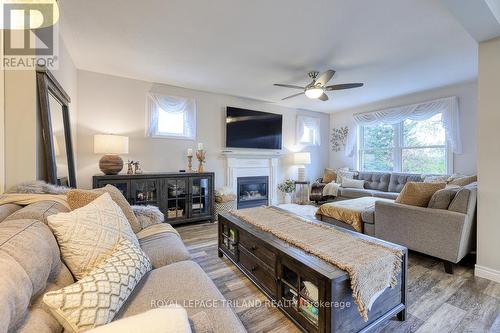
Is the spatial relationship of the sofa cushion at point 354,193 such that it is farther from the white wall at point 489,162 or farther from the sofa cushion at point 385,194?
the white wall at point 489,162

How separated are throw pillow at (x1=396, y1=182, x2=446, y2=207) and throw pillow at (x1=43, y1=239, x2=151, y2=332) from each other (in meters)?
2.62

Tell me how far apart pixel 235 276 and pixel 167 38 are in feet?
8.39

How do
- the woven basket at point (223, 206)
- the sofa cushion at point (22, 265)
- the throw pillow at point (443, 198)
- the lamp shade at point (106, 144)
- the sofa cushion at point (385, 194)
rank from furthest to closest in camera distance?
the sofa cushion at point (385, 194)
the woven basket at point (223, 206)
the lamp shade at point (106, 144)
the throw pillow at point (443, 198)
the sofa cushion at point (22, 265)

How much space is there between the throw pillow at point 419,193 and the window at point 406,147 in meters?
2.55

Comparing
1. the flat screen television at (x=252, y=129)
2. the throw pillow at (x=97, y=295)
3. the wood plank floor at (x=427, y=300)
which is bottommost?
the wood plank floor at (x=427, y=300)

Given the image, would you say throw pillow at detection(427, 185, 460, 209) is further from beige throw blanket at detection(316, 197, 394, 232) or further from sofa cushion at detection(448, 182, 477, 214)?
beige throw blanket at detection(316, 197, 394, 232)

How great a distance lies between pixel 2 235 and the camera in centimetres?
84

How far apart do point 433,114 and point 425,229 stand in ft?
10.4

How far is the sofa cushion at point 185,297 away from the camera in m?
0.92

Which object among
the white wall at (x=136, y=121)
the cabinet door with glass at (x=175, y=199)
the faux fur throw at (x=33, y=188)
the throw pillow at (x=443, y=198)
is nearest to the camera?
the faux fur throw at (x=33, y=188)

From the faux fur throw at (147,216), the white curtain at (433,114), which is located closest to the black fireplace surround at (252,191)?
the faux fur throw at (147,216)

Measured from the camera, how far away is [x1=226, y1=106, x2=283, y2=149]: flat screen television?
180 inches

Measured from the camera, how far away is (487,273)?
2051 mm

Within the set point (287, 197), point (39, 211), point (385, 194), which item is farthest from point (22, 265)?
point (287, 197)
